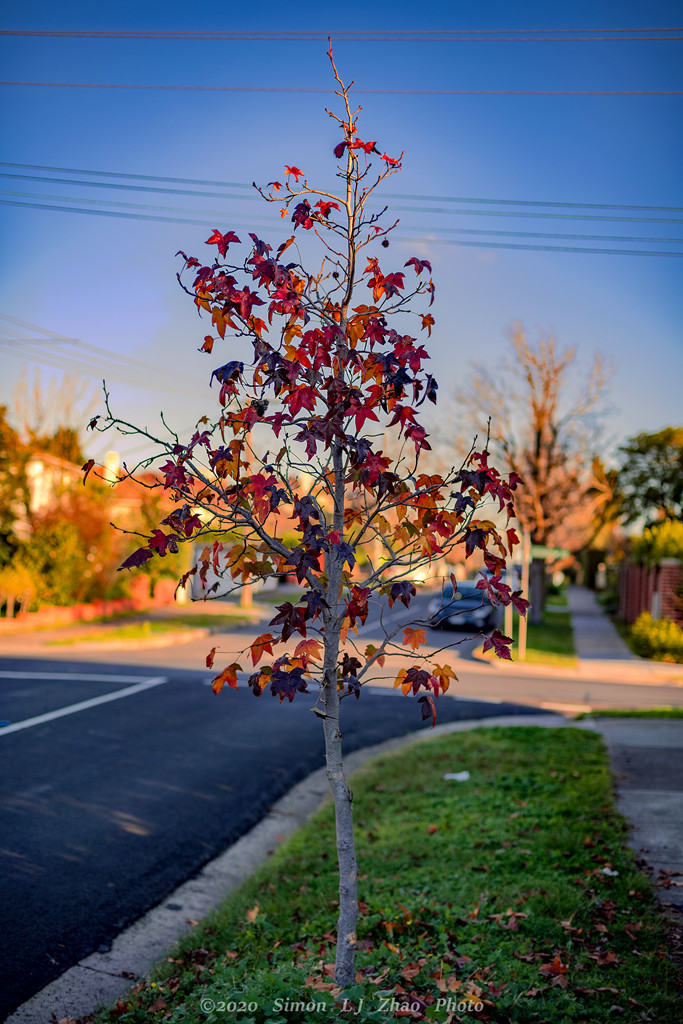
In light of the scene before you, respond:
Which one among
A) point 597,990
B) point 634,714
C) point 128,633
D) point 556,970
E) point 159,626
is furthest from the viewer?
point 159,626

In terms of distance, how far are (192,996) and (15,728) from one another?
711 cm

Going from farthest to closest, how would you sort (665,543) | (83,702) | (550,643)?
(550,643)
(665,543)
(83,702)

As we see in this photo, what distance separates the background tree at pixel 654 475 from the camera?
31.6 metres

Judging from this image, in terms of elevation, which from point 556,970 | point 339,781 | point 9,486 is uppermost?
point 9,486

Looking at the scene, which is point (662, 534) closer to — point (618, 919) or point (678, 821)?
point (678, 821)

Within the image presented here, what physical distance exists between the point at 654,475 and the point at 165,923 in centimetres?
3036

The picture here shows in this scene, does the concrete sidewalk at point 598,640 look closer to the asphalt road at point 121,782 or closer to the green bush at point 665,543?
the green bush at point 665,543

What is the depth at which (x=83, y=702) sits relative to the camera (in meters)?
11.7

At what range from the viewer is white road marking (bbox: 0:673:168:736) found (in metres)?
9.96

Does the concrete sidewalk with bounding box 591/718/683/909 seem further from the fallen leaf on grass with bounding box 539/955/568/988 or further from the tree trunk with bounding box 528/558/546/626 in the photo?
the tree trunk with bounding box 528/558/546/626

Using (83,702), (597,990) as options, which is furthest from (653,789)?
(83,702)

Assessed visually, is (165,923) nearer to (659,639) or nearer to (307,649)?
(307,649)

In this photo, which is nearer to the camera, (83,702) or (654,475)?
(83,702)

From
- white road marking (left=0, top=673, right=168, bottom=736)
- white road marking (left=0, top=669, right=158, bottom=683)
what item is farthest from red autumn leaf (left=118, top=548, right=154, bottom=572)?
white road marking (left=0, top=669, right=158, bottom=683)
